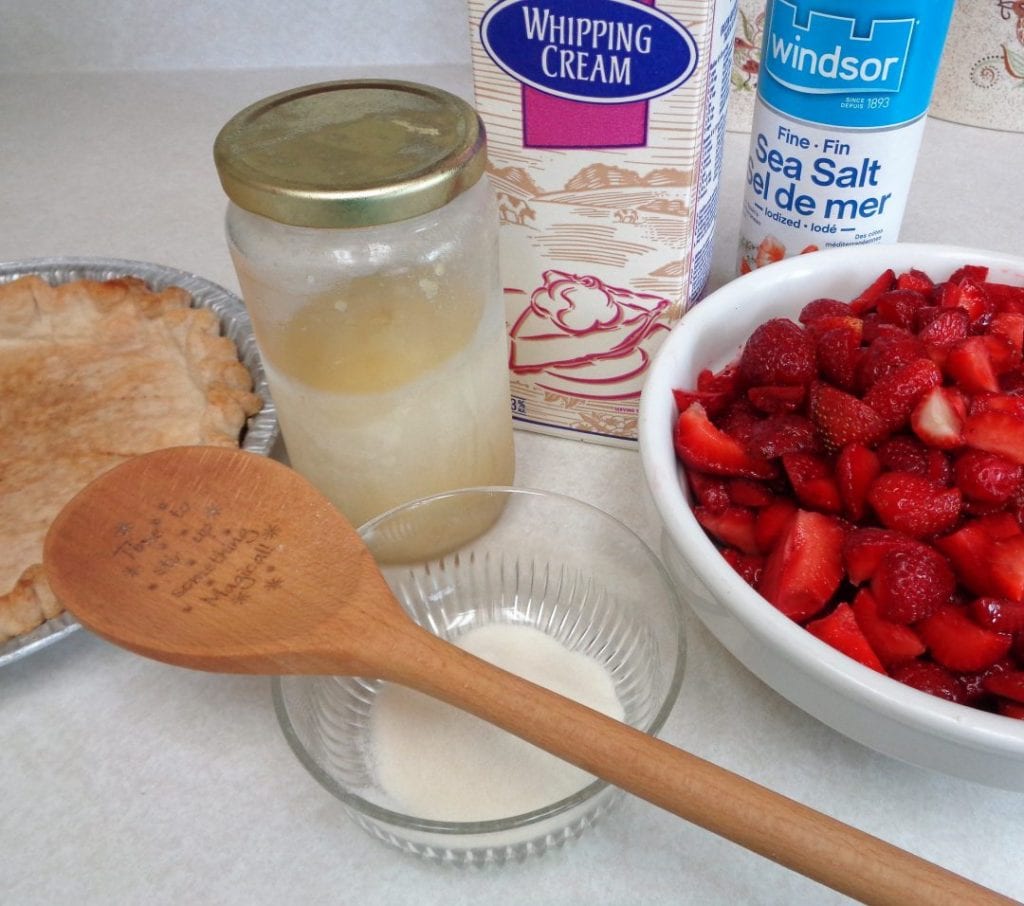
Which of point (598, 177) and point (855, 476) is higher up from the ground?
point (598, 177)

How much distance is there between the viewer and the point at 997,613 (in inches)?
21.5

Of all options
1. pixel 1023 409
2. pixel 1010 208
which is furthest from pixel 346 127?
pixel 1010 208

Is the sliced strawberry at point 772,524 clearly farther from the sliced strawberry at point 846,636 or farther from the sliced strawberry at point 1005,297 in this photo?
the sliced strawberry at point 1005,297

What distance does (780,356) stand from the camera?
694 millimetres

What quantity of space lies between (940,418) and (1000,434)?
4cm

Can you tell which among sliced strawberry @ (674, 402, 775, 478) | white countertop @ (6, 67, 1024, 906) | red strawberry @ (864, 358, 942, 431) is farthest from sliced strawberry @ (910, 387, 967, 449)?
white countertop @ (6, 67, 1024, 906)

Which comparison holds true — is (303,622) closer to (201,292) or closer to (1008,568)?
(1008,568)

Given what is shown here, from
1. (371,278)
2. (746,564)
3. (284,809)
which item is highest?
(371,278)

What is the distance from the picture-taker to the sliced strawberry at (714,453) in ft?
2.16

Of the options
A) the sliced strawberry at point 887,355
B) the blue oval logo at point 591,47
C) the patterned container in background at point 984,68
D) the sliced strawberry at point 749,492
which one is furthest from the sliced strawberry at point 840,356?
the patterned container in background at point 984,68

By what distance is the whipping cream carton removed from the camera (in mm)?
667

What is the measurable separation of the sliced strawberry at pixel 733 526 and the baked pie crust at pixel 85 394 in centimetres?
42

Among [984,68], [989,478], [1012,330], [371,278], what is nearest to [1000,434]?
[989,478]

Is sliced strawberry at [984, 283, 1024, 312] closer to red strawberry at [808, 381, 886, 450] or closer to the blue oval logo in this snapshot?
red strawberry at [808, 381, 886, 450]
